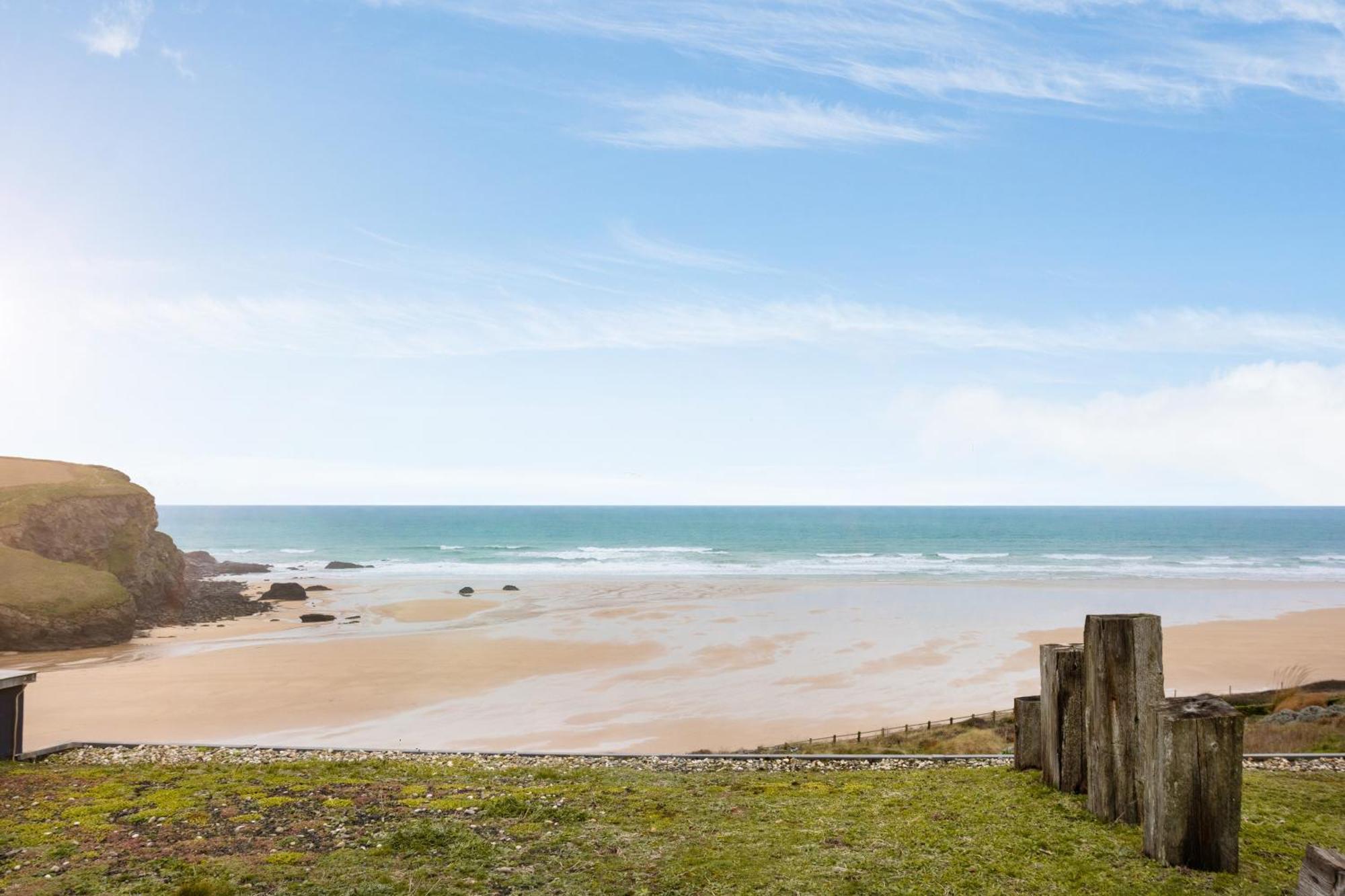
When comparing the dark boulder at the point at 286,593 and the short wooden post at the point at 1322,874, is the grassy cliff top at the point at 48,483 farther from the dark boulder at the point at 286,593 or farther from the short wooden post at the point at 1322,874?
the short wooden post at the point at 1322,874

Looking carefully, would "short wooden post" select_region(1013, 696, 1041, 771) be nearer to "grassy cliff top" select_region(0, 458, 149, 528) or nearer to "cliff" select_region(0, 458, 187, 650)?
"cliff" select_region(0, 458, 187, 650)

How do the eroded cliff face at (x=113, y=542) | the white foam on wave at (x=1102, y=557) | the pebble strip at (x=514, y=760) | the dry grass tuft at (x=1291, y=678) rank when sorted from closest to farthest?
the pebble strip at (x=514, y=760) < the dry grass tuft at (x=1291, y=678) < the eroded cliff face at (x=113, y=542) < the white foam on wave at (x=1102, y=557)

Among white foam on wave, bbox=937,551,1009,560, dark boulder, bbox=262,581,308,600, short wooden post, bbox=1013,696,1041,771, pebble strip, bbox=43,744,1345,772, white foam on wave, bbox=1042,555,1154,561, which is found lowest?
dark boulder, bbox=262,581,308,600

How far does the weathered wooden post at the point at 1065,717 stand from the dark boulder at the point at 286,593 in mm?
46282

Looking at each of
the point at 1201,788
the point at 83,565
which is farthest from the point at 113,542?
the point at 1201,788

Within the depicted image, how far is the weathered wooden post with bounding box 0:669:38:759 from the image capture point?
1126cm

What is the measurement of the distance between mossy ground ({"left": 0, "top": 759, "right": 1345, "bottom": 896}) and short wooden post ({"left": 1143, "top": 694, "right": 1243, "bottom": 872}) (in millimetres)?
203

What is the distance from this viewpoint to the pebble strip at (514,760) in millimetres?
10820

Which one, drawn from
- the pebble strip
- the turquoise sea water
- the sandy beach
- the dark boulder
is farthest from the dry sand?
the turquoise sea water

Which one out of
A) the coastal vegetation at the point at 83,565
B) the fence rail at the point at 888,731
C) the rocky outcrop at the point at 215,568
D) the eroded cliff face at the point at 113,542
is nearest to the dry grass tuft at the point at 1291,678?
the fence rail at the point at 888,731

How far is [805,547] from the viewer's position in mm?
96750

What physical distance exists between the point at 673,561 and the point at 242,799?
67723 millimetres

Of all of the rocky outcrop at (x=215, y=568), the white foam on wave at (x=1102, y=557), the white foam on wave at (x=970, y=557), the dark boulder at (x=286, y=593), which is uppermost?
the white foam on wave at (x=1102, y=557)

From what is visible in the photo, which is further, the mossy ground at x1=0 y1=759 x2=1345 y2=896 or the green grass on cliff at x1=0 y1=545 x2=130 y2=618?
the green grass on cliff at x1=0 y1=545 x2=130 y2=618
